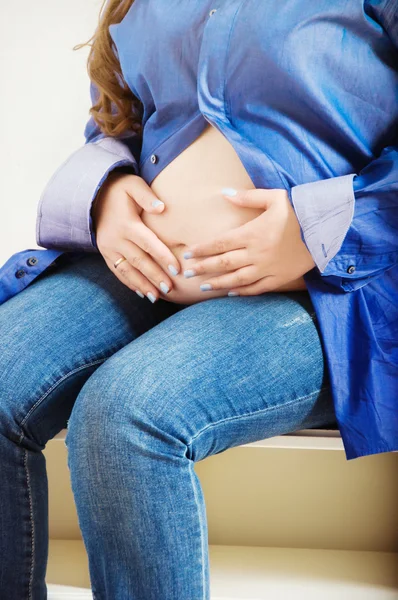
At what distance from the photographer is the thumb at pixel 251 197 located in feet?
2.60

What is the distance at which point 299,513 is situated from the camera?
1297mm

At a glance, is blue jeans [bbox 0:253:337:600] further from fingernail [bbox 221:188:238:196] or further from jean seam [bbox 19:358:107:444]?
fingernail [bbox 221:188:238:196]

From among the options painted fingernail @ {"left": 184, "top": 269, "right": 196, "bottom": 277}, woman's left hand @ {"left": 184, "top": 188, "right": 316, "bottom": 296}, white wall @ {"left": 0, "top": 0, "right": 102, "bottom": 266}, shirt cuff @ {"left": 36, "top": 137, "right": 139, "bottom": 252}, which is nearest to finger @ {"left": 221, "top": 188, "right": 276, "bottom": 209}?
woman's left hand @ {"left": 184, "top": 188, "right": 316, "bottom": 296}

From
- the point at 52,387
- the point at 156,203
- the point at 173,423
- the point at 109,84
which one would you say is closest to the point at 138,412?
the point at 173,423

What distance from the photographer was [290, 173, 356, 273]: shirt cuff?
76 cm

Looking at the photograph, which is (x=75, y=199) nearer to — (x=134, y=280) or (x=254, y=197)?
(x=134, y=280)

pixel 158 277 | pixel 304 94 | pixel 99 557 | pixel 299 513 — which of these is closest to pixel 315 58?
pixel 304 94

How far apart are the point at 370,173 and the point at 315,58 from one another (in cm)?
16

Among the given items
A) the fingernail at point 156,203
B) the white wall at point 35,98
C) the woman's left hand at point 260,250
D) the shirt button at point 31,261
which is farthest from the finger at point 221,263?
the white wall at point 35,98

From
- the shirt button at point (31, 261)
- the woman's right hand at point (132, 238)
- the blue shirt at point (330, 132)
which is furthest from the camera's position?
the shirt button at point (31, 261)

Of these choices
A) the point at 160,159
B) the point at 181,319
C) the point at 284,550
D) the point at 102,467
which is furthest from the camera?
the point at 284,550

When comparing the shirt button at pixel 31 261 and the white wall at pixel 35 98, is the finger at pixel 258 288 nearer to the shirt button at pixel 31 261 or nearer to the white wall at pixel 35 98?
the shirt button at pixel 31 261

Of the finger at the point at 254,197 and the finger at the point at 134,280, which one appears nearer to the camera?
the finger at the point at 254,197

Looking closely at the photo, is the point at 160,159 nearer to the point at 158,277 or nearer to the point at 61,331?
the point at 158,277
